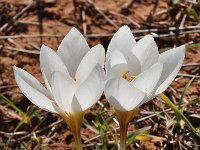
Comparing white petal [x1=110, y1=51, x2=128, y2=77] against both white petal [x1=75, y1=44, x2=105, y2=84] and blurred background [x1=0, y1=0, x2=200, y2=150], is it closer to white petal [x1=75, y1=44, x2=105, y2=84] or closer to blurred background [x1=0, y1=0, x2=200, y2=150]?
white petal [x1=75, y1=44, x2=105, y2=84]

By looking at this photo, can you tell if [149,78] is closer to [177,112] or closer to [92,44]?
[177,112]

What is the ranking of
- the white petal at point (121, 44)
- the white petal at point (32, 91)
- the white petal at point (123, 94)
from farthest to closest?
the white petal at point (121, 44) < the white petal at point (32, 91) < the white petal at point (123, 94)

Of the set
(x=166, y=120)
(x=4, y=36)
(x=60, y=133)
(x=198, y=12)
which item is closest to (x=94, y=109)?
(x=60, y=133)

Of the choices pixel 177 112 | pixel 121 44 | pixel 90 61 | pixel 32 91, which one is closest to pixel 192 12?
pixel 177 112

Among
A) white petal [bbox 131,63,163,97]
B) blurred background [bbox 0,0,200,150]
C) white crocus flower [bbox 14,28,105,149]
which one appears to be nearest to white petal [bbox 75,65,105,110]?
white crocus flower [bbox 14,28,105,149]

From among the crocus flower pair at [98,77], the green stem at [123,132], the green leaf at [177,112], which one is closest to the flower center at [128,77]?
the crocus flower pair at [98,77]

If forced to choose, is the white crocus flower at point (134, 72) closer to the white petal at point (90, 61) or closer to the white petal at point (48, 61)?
the white petal at point (90, 61)

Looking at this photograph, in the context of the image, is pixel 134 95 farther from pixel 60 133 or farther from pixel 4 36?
pixel 4 36
